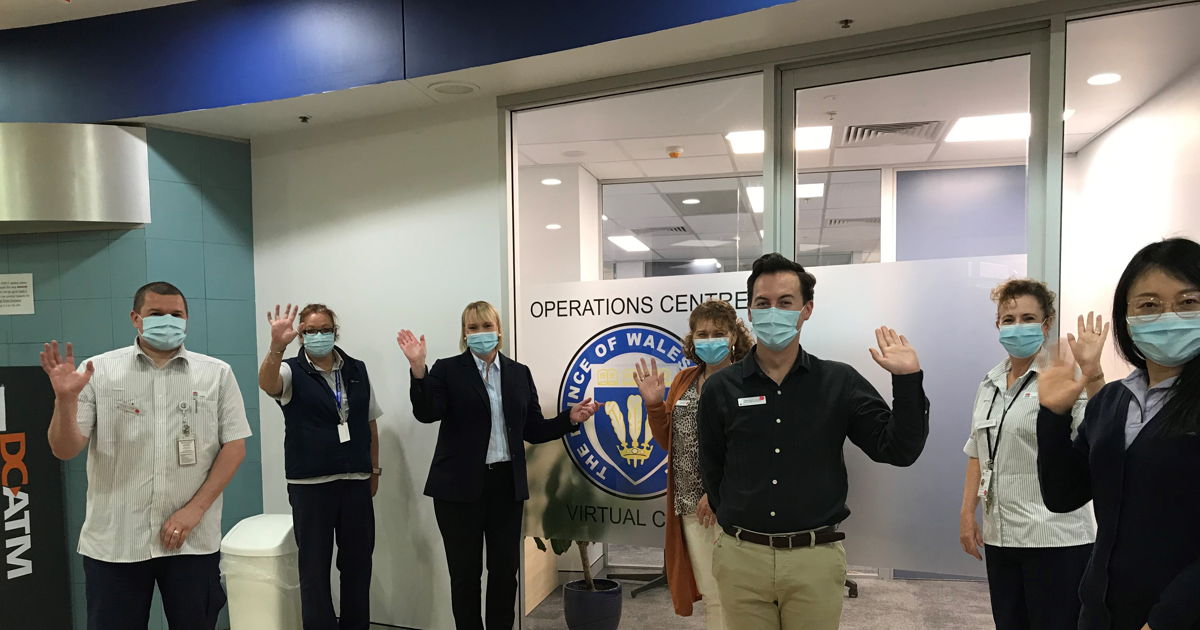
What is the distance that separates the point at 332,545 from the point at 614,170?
2.33m

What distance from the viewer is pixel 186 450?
9.04ft

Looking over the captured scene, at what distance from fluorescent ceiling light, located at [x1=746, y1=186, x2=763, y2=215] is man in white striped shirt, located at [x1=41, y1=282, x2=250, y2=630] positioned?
243cm

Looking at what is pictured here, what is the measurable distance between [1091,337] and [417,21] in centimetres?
304

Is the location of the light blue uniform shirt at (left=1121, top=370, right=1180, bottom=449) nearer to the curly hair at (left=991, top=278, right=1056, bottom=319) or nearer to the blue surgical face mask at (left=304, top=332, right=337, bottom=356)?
the curly hair at (left=991, top=278, right=1056, bottom=319)

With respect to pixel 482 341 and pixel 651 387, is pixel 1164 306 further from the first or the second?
pixel 482 341

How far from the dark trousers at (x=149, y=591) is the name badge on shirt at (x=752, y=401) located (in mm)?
2151

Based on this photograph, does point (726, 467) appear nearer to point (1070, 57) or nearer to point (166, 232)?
point (1070, 57)

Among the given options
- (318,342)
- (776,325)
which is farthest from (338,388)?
(776,325)

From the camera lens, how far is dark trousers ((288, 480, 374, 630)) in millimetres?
3414

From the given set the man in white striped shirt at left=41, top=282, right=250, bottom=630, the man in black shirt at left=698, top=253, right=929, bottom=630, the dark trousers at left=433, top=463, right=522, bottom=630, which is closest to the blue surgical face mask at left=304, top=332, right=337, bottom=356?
the man in white striped shirt at left=41, top=282, right=250, bottom=630

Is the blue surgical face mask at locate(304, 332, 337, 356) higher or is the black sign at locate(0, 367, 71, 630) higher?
the blue surgical face mask at locate(304, 332, 337, 356)

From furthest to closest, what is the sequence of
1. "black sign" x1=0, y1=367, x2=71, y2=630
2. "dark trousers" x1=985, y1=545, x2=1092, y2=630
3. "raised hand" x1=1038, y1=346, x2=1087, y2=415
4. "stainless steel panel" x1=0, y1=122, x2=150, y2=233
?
"stainless steel panel" x1=0, y1=122, x2=150, y2=233 < "black sign" x1=0, y1=367, x2=71, y2=630 < "dark trousers" x1=985, y1=545, x2=1092, y2=630 < "raised hand" x1=1038, y1=346, x2=1087, y2=415

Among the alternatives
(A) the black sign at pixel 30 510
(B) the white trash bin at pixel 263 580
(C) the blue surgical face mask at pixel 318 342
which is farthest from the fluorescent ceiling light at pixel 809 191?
(A) the black sign at pixel 30 510

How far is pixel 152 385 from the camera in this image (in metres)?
2.76
